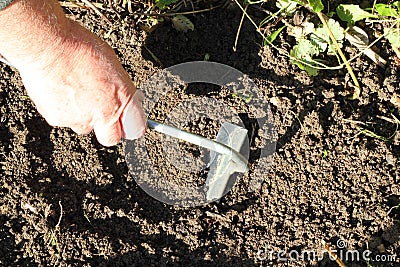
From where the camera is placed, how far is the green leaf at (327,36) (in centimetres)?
188

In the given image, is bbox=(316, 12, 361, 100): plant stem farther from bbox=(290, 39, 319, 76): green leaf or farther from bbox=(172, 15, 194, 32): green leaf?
bbox=(172, 15, 194, 32): green leaf

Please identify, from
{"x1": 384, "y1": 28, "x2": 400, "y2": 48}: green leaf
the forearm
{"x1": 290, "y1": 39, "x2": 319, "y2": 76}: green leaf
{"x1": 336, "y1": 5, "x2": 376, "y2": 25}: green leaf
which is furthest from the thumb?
{"x1": 384, "y1": 28, "x2": 400, "y2": 48}: green leaf

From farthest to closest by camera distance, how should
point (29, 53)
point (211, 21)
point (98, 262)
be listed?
point (211, 21) → point (98, 262) → point (29, 53)

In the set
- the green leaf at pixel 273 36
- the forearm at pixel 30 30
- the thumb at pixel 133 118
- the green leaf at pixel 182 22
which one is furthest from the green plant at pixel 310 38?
the forearm at pixel 30 30

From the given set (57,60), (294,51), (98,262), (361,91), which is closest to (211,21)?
(294,51)

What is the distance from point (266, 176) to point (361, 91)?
407 mm

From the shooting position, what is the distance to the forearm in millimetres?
1353

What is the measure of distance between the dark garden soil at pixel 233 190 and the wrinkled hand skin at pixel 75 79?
382 mm

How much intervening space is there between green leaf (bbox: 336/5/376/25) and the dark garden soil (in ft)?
0.35

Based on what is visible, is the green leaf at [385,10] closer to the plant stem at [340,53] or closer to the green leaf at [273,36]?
the plant stem at [340,53]

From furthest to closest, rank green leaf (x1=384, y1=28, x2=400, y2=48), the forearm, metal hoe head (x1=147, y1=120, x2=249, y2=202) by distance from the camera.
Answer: green leaf (x1=384, y1=28, x2=400, y2=48) < metal hoe head (x1=147, y1=120, x2=249, y2=202) < the forearm

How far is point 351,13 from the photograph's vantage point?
1896mm

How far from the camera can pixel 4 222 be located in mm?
1891

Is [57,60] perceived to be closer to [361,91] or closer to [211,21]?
[211,21]
